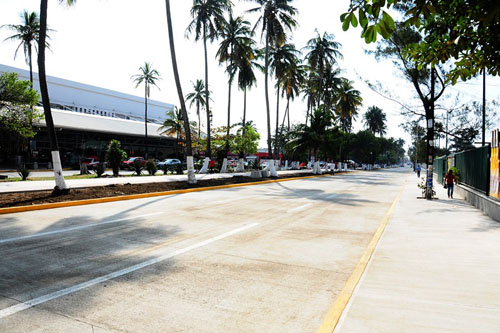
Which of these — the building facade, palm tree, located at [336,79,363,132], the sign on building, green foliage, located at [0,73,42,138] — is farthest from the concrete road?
palm tree, located at [336,79,363,132]

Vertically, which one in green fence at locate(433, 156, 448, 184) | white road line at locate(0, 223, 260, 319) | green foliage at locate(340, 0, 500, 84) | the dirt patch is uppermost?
green foliage at locate(340, 0, 500, 84)

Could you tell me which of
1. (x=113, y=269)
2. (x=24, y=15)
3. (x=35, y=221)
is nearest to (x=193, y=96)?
(x=24, y=15)

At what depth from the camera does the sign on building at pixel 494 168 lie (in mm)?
10240

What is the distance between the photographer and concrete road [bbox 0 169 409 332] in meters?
3.31

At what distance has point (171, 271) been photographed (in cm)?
473

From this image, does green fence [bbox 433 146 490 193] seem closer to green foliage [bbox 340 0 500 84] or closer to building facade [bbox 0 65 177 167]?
green foliage [bbox 340 0 500 84]

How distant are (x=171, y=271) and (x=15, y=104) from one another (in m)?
22.9

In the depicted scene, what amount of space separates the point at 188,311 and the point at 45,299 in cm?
158

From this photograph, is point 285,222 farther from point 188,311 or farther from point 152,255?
point 188,311

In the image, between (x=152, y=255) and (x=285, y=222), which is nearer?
(x=152, y=255)

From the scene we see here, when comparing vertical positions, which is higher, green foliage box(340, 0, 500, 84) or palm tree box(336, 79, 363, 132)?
palm tree box(336, 79, 363, 132)

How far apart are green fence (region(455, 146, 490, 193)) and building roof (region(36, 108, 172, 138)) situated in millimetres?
36976

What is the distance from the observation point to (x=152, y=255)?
548 cm

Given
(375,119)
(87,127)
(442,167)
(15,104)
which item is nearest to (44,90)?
(15,104)
